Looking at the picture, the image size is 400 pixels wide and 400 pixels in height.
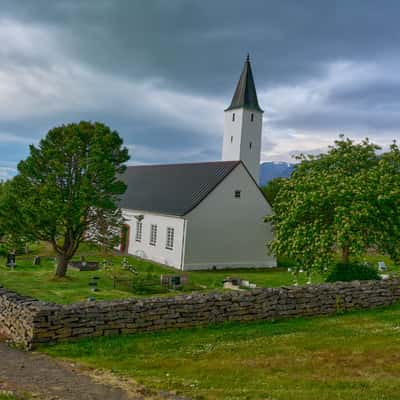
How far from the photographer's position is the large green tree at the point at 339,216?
18594mm

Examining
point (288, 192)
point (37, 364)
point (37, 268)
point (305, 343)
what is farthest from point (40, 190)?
point (305, 343)

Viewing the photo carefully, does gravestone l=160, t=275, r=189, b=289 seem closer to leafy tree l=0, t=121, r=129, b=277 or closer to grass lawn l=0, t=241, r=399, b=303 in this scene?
grass lawn l=0, t=241, r=399, b=303

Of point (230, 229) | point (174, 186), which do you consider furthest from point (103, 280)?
point (174, 186)

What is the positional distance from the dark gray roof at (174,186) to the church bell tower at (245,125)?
39.7ft

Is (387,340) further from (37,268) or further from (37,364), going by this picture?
(37,268)

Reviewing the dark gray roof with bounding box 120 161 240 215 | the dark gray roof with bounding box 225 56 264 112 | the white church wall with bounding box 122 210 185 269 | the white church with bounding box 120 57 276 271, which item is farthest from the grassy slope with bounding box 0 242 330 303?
the dark gray roof with bounding box 225 56 264 112

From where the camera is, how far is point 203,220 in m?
33.0

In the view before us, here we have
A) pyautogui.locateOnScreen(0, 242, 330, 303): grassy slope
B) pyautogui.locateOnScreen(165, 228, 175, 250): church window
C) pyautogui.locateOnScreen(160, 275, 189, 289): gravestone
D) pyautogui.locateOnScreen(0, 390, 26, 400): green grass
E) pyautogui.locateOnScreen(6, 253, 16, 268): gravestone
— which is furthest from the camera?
pyautogui.locateOnScreen(165, 228, 175, 250): church window

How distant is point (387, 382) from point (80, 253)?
3295 cm

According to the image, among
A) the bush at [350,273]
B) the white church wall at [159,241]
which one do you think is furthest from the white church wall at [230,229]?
the bush at [350,273]

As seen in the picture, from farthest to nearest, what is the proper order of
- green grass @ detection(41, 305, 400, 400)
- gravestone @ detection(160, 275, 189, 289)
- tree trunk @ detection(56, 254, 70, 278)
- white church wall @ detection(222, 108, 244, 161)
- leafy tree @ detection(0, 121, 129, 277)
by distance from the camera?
1. white church wall @ detection(222, 108, 244, 161)
2. tree trunk @ detection(56, 254, 70, 278)
3. gravestone @ detection(160, 275, 189, 289)
4. leafy tree @ detection(0, 121, 129, 277)
5. green grass @ detection(41, 305, 400, 400)

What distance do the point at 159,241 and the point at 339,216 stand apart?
19200 mm

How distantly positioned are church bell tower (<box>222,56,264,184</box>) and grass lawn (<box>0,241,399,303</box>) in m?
20.7

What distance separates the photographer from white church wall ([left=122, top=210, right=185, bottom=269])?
32.7m
